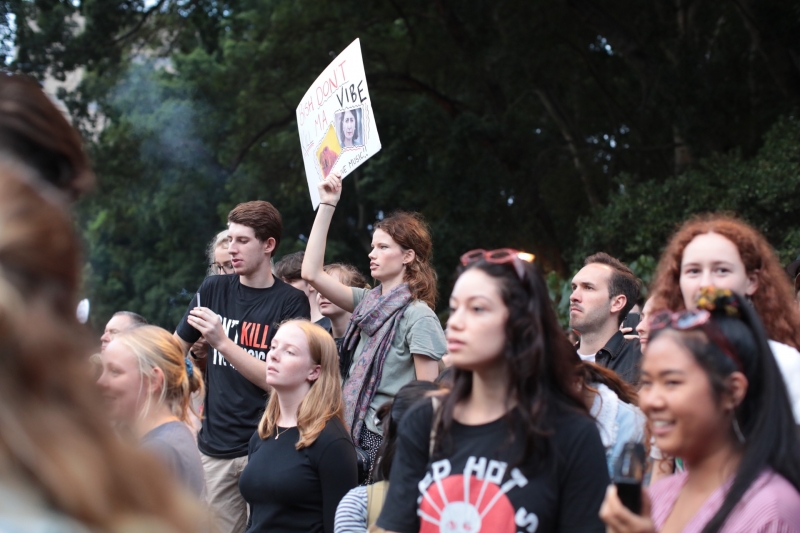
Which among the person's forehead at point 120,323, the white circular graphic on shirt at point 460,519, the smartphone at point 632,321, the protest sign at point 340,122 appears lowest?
the white circular graphic on shirt at point 460,519

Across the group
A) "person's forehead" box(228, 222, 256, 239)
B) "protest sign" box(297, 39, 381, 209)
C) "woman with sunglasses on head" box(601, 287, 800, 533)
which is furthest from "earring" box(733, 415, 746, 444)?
"person's forehead" box(228, 222, 256, 239)

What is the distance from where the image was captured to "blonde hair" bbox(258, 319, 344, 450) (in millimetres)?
3816

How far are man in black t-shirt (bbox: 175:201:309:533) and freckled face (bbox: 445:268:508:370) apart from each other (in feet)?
6.98

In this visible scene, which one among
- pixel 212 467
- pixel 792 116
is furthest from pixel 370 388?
pixel 792 116

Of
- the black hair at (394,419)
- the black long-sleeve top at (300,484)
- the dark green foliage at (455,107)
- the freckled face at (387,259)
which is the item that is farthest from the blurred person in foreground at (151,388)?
the dark green foliage at (455,107)

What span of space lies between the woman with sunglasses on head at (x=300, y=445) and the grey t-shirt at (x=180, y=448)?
0.51m

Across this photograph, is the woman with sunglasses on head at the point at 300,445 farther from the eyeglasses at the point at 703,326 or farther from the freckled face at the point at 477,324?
the eyeglasses at the point at 703,326

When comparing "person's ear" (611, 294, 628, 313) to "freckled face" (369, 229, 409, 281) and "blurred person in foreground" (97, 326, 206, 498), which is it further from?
"blurred person in foreground" (97, 326, 206, 498)

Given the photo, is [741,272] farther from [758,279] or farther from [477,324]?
[477,324]

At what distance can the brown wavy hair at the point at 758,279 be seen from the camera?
9.93ft

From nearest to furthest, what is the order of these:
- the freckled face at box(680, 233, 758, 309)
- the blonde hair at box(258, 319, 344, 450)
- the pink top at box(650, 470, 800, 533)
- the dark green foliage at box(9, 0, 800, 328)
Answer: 1. the pink top at box(650, 470, 800, 533)
2. the freckled face at box(680, 233, 758, 309)
3. the blonde hair at box(258, 319, 344, 450)
4. the dark green foliage at box(9, 0, 800, 328)

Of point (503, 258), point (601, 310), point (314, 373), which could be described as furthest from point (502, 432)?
point (601, 310)

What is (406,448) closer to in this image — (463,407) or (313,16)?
(463,407)

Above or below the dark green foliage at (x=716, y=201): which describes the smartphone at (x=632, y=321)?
below
